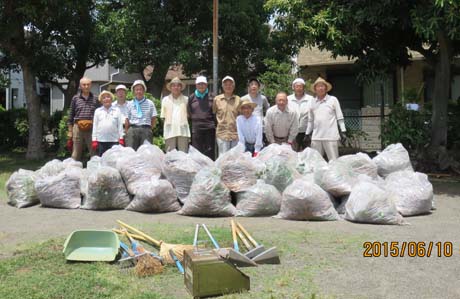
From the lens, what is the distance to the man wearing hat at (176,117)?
7.90 meters

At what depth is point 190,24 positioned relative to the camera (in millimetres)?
14062

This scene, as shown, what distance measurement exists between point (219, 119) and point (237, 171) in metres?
1.33

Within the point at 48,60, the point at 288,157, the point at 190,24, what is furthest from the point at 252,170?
the point at 48,60

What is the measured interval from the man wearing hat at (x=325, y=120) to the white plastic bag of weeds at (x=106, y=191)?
9.72 ft

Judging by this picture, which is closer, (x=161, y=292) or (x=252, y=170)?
(x=161, y=292)

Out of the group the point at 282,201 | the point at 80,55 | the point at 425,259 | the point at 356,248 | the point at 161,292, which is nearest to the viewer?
the point at 161,292

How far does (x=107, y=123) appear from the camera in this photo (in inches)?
318

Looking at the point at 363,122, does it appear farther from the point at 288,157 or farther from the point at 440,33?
the point at 288,157

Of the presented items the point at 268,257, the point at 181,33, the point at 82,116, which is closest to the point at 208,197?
the point at 268,257

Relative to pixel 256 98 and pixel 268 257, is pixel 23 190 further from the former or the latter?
pixel 268 257

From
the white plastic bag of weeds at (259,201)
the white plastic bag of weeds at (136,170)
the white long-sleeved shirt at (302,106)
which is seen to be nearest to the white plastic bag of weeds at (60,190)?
the white plastic bag of weeds at (136,170)

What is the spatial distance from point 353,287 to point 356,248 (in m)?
1.08

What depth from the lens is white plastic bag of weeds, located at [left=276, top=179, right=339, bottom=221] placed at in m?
6.10

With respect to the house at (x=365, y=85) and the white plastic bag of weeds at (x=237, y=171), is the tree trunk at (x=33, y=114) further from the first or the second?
the white plastic bag of weeds at (x=237, y=171)
